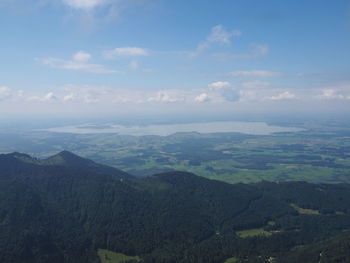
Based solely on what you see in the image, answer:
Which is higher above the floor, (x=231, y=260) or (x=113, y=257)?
(x=231, y=260)

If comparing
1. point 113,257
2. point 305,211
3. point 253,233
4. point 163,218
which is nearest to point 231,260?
point 253,233

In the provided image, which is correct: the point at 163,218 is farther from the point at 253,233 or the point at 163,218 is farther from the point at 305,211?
the point at 305,211

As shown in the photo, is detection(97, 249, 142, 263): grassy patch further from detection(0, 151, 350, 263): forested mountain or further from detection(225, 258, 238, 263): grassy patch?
detection(225, 258, 238, 263): grassy patch

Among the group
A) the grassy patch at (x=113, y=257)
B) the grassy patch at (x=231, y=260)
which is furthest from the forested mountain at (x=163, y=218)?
the grassy patch at (x=113, y=257)

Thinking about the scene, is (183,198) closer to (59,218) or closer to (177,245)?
(177,245)

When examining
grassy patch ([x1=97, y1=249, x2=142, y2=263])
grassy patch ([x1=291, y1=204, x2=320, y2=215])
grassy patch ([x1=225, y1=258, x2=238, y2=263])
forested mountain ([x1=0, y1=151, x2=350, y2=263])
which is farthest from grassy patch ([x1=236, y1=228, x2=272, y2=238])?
grassy patch ([x1=97, y1=249, x2=142, y2=263])

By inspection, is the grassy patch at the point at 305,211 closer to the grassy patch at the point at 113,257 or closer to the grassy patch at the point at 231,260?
the grassy patch at the point at 231,260

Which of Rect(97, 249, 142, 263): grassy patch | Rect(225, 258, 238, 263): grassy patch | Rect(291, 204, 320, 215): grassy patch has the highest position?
Rect(291, 204, 320, 215): grassy patch
